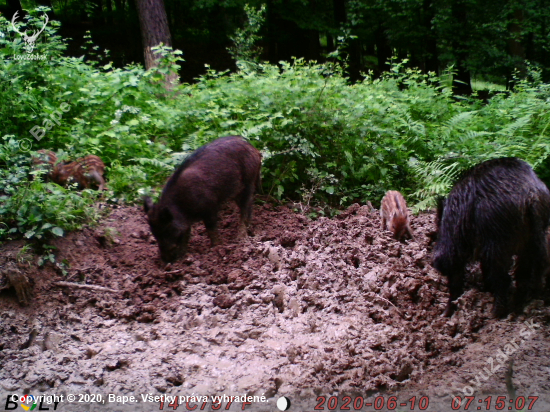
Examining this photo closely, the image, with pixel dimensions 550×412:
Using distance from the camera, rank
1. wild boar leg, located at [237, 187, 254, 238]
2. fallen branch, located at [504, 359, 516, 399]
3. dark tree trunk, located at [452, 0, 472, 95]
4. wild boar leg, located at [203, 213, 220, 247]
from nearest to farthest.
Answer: fallen branch, located at [504, 359, 516, 399]
wild boar leg, located at [203, 213, 220, 247]
wild boar leg, located at [237, 187, 254, 238]
dark tree trunk, located at [452, 0, 472, 95]

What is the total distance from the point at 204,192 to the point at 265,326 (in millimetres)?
1594

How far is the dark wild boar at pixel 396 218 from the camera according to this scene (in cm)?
501

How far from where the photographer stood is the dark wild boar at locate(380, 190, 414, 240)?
501 cm

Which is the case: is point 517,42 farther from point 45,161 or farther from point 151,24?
point 45,161

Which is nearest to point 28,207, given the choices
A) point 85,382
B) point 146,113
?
point 85,382

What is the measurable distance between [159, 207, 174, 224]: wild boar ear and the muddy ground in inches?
20.6

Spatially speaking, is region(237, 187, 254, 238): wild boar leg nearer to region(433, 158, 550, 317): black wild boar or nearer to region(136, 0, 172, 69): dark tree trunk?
region(433, 158, 550, 317): black wild boar

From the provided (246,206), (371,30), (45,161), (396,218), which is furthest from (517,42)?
(45,161)

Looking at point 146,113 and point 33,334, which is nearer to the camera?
point 33,334

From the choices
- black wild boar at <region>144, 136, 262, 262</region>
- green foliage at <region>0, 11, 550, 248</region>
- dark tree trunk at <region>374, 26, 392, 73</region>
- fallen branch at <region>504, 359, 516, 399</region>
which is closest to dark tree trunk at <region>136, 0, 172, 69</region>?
green foliage at <region>0, 11, 550, 248</region>

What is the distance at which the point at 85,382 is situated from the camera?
140 inches

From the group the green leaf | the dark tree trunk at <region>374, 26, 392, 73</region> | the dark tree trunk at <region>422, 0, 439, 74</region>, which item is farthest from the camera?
the dark tree trunk at <region>374, 26, 392, 73</region>

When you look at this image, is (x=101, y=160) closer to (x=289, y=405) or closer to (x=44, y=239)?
(x=44, y=239)

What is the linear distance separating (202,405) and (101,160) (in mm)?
3901
